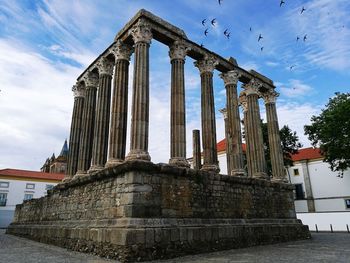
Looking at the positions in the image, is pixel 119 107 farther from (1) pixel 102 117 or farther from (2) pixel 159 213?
(2) pixel 159 213

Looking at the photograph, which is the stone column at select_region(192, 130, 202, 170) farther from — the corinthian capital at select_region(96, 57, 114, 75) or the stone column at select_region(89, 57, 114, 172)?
the corinthian capital at select_region(96, 57, 114, 75)

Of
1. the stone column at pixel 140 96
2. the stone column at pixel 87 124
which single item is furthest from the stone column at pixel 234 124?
the stone column at pixel 87 124

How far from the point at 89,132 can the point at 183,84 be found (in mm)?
5915

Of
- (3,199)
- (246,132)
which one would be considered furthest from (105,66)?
(3,199)

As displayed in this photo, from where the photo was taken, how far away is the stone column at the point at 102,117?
1323 cm

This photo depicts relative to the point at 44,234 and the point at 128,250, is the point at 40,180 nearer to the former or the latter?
the point at 44,234

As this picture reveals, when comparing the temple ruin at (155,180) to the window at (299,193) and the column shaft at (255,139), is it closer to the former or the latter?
the column shaft at (255,139)

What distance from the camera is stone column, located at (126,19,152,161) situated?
1076cm

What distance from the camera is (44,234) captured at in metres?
14.6

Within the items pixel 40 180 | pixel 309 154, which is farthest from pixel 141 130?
pixel 40 180

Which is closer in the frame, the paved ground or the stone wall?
the paved ground

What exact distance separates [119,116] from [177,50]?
4150 millimetres

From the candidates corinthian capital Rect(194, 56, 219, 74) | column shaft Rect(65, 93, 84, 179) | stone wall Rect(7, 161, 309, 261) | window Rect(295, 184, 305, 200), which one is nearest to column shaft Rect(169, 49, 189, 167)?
stone wall Rect(7, 161, 309, 261)

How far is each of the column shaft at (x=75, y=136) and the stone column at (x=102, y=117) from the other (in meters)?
2.92
